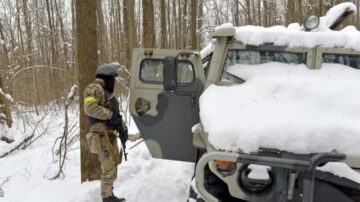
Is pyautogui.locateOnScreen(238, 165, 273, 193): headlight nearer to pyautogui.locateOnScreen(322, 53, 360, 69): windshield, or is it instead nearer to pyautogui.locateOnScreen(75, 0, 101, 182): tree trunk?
pyautogui.locateOnScreen(322, 53, 360, 69): windshield

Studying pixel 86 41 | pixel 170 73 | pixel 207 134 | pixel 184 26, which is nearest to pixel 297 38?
pixel 170 73

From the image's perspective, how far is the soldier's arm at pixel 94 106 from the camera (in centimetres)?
402

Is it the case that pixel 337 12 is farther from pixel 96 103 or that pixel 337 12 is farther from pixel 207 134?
pixel 96 103

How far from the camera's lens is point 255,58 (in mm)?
4008

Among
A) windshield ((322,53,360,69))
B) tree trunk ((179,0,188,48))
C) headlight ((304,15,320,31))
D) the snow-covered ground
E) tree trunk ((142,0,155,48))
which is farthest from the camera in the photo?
tree trunk ((179,0,188,48))

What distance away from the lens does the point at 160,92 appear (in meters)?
4.35

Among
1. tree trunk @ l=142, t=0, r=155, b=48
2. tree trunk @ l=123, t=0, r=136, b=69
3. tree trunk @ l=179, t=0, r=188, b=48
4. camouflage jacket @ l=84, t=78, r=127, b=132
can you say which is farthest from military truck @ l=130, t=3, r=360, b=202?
A: tree trunk @ l=179, t=0, r=188, b=48

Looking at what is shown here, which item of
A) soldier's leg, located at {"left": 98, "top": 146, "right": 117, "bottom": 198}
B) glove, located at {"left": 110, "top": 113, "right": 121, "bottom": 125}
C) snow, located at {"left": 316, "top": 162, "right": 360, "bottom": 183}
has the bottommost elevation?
soldier's leg, located at {"left": 98, "top": 146, "right": 117, "bottom": 198}

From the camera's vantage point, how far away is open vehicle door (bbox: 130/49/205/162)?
13.9 feet

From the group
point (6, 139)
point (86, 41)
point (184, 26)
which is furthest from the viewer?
point (184, 26)

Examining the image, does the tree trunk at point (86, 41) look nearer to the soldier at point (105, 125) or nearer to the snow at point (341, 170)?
the soldier at point (105, 125)

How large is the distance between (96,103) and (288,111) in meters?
2.16

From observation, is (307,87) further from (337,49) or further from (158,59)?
(158,59)

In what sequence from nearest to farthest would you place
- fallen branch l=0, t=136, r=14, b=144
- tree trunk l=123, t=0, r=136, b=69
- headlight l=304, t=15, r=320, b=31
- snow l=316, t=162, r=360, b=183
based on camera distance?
snow l=316, t=162, r=360, b=183
headlight l=304, t=15, r=320, b=31
fallen branch l=0, t=136, r=14, b=144
tree trunk l=123, t=0, r=136, b=69
